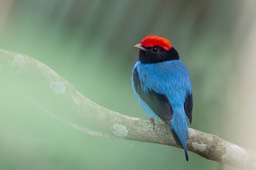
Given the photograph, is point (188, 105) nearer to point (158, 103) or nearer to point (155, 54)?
point (158, 103)

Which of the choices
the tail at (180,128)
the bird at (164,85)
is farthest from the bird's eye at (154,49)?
the tail at (180,128)

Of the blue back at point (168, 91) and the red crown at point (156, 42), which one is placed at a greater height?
the red crown at point (156, 42)

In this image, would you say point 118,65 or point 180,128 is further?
point 118,65

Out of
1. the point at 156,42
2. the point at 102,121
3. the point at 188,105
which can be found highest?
the point at 156,42

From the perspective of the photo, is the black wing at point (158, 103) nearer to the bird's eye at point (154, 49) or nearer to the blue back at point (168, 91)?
the blue back at point (168, 91)

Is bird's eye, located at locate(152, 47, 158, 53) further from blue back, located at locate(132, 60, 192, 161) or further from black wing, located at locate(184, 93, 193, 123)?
black wing, located at locate(184, 93, 193, 123)

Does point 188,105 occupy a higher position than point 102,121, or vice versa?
point 188,105

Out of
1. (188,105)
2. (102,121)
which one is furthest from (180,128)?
(102,121)

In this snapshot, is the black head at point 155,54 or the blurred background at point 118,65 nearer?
the blurred background at point 118,65
